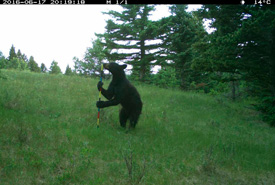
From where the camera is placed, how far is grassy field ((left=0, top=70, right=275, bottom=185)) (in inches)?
157

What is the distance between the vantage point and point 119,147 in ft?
18.0

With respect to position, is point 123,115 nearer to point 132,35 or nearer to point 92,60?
point 132,35

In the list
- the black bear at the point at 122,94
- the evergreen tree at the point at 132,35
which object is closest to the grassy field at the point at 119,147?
the black bear at the point at 122,94

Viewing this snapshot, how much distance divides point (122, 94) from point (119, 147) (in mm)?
1828

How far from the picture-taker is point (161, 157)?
17.4ft

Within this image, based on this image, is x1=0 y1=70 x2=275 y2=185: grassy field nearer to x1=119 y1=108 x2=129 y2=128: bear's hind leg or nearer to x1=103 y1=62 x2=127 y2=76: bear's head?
x1=119 y1=108 x2=129 y2=128: bear's hind leg

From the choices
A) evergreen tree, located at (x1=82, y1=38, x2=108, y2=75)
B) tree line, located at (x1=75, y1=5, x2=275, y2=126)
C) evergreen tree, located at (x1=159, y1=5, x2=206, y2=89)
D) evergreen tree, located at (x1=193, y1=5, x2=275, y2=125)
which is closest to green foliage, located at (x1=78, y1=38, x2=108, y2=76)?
evergreen tree, located at (x1=82, y1=38, x2=108, y2=75)

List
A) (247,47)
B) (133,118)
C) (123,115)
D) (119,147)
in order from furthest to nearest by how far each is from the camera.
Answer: (247,47) < (123,115) < (133,118) < (119,147)

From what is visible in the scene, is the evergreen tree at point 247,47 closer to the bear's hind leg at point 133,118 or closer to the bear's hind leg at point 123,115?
the bear's hind leg at point 133,118

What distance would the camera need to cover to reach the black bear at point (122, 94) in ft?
22.1

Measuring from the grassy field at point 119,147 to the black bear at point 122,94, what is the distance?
0.62 m

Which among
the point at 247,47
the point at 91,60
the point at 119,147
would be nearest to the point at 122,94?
the point at 119,147

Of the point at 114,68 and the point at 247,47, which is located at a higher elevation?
the point at 247,47

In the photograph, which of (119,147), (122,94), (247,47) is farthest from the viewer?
(247,47)
